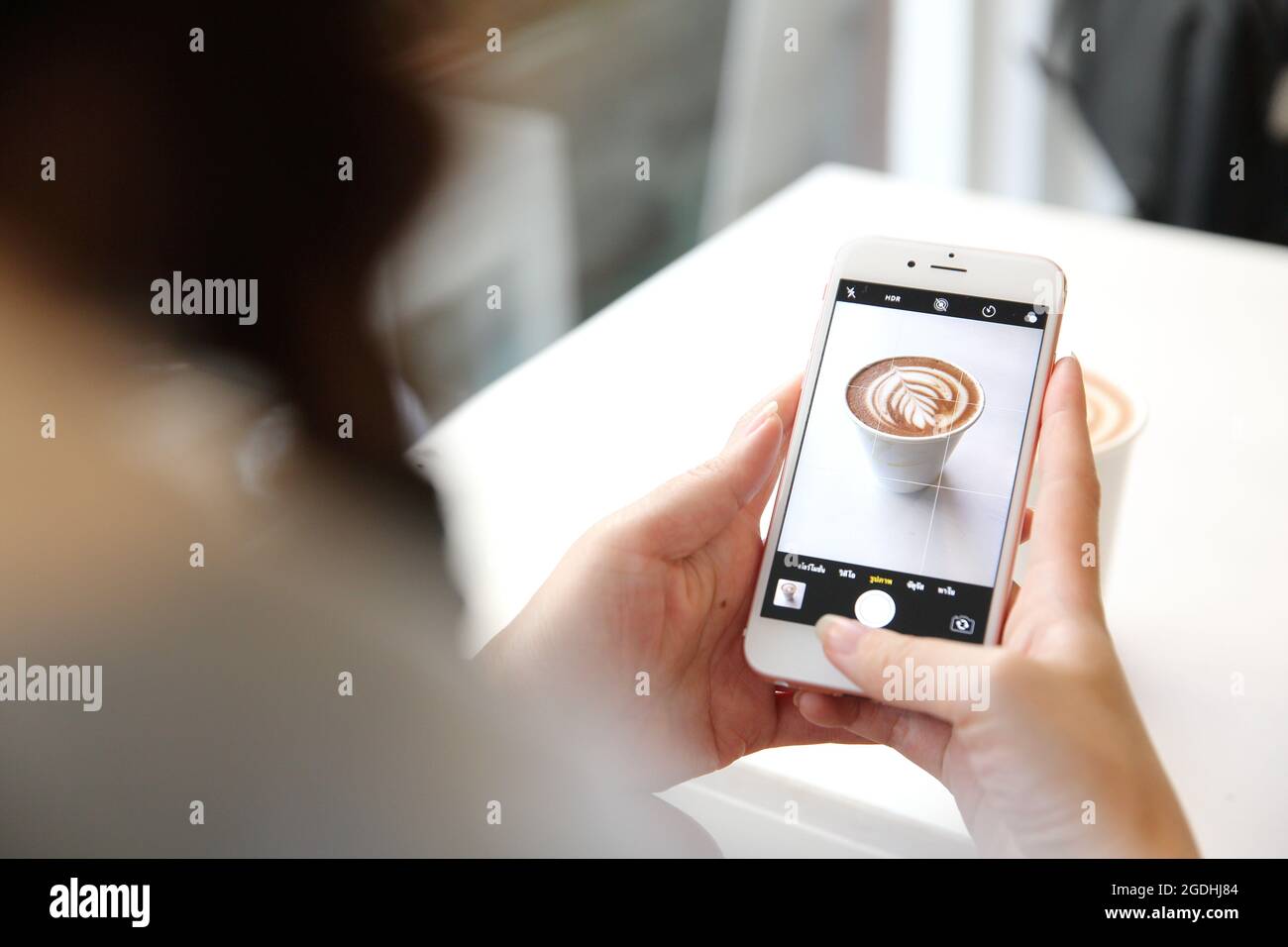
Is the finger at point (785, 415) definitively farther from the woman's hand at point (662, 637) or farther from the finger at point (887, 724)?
the finger at point (887, 724)

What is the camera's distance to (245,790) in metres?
0.52

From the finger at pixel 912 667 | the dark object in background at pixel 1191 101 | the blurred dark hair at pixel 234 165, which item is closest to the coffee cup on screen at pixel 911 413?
the finger at pixel 912 667

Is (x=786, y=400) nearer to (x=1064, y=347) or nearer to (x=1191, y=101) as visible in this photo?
(x=1064, y=347)

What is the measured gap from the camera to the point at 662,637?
0.73 m

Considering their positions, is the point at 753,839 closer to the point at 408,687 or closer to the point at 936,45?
the point at 408,687

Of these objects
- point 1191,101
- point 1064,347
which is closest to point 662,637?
point 1064,347

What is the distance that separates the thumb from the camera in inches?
27.8

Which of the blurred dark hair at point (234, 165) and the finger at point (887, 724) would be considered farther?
the finger at point (887, 724)

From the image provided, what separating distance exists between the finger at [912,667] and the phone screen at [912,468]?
0.12 feet

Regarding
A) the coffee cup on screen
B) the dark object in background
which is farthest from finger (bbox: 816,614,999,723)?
the dark object in background

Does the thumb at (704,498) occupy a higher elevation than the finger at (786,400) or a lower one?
lower

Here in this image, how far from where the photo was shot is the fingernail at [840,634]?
640mm

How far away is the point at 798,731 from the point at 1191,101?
1284mm

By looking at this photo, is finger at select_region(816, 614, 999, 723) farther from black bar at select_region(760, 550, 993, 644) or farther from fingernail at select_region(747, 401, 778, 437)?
fingernail at select_region(747, 401, 778, 437)
